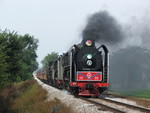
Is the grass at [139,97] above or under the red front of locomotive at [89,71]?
under

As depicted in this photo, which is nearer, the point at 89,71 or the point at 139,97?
the point at 89,71

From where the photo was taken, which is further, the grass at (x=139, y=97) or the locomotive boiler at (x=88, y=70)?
the locomotive boiler at (x=88, y=70)

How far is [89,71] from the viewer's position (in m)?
17.2

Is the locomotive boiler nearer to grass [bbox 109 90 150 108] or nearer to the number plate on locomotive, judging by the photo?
the number plate on locomotive

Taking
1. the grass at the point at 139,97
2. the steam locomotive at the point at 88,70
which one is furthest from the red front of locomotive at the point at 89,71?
the grass at the point at 139,97

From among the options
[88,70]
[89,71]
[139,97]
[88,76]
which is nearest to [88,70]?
[88,70]

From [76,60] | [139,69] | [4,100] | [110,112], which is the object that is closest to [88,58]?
[76,60]

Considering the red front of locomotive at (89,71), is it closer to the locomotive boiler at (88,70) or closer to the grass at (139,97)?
the locomotive boiler at (88,70)

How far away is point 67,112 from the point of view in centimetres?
986

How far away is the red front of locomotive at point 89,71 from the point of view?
16.9 meters

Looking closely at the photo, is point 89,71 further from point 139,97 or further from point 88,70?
point 139,97

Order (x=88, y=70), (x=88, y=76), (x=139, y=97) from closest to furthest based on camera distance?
(x=88, y=76), (x=88, y=70), (x=139, y=97)

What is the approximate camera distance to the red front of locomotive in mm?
16938

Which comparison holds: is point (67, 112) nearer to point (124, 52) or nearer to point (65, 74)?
point (65, 74)
